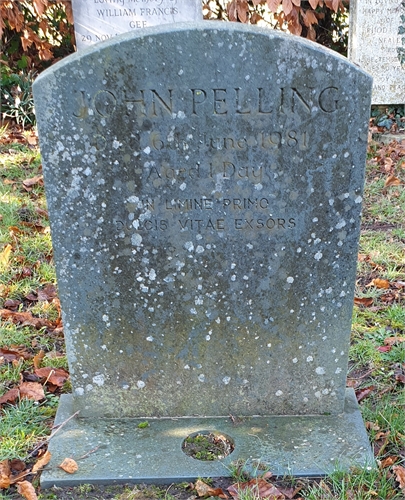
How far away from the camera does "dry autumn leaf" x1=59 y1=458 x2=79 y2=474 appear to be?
2299 millimetres

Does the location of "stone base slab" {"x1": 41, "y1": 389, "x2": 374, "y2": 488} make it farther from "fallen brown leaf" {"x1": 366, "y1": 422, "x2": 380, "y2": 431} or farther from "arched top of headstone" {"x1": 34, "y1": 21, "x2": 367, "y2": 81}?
"arched top of headstone" {"x1": 34, "y1": 21, "x2": 367, "y2": 81}

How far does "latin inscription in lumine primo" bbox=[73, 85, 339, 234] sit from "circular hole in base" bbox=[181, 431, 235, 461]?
0.88m

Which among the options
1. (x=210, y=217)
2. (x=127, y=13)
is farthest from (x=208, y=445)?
(x=127, y=13)

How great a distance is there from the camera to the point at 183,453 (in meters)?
2.40

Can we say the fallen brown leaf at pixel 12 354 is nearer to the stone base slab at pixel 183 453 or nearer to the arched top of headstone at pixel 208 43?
the stone base slab at pixel 183 453

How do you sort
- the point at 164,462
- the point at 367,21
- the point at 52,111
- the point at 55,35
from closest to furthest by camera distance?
1. the point at 52,111
2. the point at 164,462
3. the point at 367,21
4. the point at 55,35

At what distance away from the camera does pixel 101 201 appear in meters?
2.30

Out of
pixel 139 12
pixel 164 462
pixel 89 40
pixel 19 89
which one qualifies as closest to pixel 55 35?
pixel 19 89

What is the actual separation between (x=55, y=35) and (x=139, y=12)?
7.75 ft

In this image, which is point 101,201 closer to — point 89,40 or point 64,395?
point 64,395

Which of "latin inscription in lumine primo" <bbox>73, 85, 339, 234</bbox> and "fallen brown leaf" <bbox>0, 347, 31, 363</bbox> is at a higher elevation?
"latin inscription in lumine primo" <bbox>73, 85, 339, 234</bbox>

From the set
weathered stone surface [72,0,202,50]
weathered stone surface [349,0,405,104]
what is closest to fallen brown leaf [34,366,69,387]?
weathered stone surface [72,0,202,50]

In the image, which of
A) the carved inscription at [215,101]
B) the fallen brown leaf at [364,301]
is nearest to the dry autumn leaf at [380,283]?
the fallen brown leaf at [364,301]

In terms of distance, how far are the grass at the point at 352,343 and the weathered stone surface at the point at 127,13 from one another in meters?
1.71
